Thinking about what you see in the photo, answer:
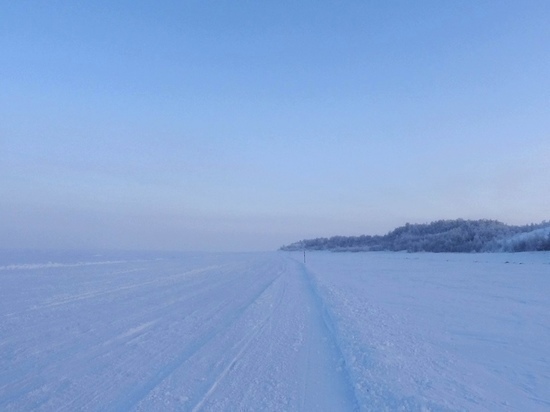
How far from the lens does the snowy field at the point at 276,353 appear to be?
183 inches

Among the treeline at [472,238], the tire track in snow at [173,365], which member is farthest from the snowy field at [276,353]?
the treeline at [472,238]

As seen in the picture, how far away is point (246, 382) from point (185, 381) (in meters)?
0.78

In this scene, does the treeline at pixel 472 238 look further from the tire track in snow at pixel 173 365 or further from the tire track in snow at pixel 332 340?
the tire track in snow at pixel 173 365

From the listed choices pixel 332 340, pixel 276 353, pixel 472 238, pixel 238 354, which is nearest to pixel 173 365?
pixel 238 354

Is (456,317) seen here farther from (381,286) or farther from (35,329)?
(35,329)

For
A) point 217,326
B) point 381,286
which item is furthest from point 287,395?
point 381,286

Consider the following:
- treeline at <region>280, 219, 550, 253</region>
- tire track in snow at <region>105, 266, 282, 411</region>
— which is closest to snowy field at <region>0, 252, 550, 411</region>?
tire track in snow at <region>105, 266, 282, 411</region>

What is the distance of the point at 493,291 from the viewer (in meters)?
13.6

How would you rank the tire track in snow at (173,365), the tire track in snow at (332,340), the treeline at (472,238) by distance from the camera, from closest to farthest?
the tire track in snow at (173,365) → the tire track in snow at (332,340) → the treeline at (472,238)

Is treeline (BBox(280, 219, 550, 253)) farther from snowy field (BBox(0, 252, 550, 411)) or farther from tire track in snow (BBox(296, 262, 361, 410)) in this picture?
tire track in snow (BBox(296, 262, 361, 410))

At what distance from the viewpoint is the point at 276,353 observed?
6547mm

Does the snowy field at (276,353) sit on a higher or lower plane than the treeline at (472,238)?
lower

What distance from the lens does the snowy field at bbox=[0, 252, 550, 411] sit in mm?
4656

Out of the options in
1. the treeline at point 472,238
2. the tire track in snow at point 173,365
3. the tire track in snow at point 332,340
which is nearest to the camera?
the tire track in snow at point 173,365
